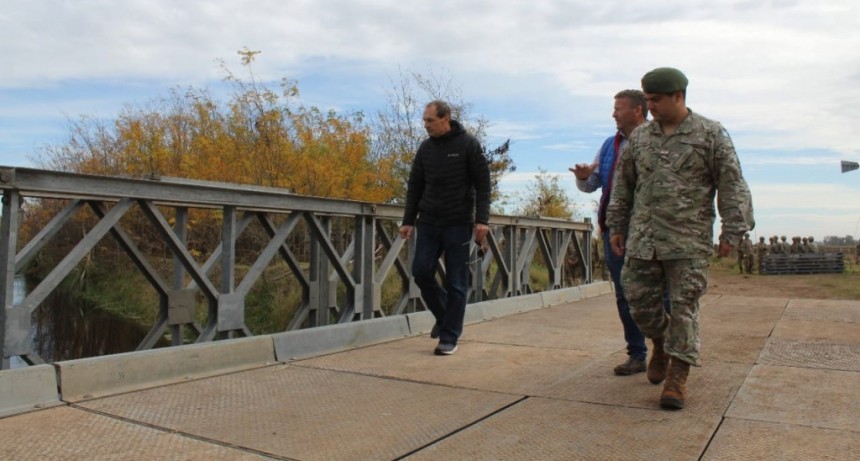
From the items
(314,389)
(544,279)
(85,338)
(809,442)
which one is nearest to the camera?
(809,442)

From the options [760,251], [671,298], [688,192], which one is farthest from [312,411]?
[760,251]

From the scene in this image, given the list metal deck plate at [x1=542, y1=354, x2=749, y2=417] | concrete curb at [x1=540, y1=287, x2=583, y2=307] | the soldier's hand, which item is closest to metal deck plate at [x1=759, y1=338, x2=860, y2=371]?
metal deck plate at [x1=542, y1=354, x2=749, y2=417]

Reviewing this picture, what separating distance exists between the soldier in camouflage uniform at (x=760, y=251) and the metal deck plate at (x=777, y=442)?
1142 inches

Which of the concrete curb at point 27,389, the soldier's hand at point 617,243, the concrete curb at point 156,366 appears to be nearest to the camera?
the concrete curb at point 27,389

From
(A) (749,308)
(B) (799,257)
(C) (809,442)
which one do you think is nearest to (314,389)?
(C) (809,442)

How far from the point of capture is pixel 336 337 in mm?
5371

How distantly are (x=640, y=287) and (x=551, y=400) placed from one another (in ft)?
2.53

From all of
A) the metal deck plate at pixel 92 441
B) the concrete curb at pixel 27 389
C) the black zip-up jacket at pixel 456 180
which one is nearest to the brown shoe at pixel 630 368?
the black zip-up jacket at pixel 456 180

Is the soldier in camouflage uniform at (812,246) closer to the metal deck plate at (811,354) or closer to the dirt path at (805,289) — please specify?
the dirt path at (805,289)

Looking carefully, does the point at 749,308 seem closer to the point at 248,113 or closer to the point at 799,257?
the point at 248,113

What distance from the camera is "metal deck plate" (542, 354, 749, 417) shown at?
3652mm

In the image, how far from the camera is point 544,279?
1853 cm

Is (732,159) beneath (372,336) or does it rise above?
above

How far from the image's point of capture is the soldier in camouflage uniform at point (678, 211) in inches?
140
